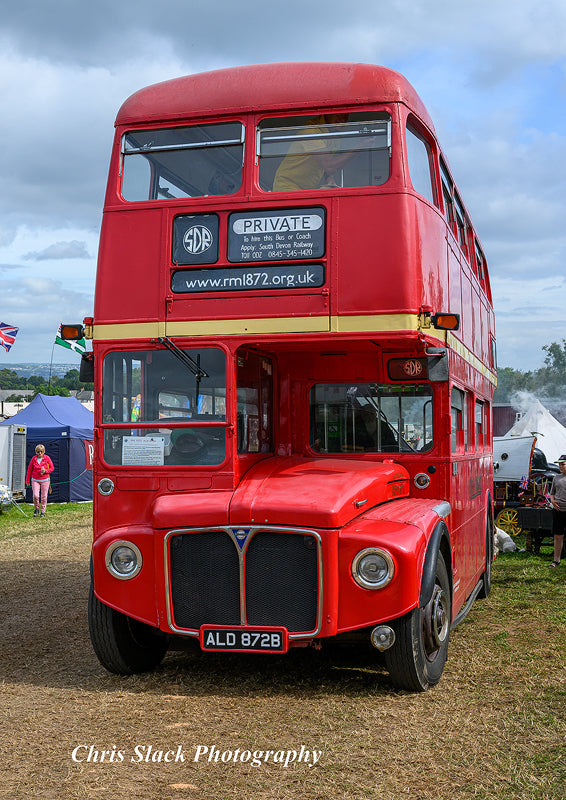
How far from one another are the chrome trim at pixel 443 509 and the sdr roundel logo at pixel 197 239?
262cm

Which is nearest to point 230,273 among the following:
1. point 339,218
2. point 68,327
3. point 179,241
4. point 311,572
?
point 179,241

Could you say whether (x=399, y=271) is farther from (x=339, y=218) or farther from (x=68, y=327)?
(x=68, y=327)

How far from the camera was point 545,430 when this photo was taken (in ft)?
108

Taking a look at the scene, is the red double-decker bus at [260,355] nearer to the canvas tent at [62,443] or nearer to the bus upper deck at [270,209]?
the bus upper deck at [270,209]

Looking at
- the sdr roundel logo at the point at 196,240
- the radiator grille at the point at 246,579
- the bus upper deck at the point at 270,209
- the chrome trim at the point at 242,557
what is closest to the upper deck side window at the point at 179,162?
the bus upper deck at the point at 270,209

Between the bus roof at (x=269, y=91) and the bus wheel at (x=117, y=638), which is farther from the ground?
the bus roof at (x=269, y=91)

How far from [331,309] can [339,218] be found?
67cm

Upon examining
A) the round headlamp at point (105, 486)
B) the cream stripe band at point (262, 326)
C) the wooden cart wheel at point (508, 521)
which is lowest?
the wooden cart wheel at point (508, 521)

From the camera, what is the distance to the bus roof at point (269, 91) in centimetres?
675

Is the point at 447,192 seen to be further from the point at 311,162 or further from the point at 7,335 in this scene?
the point at 7,335

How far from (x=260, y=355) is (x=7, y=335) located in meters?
21.7

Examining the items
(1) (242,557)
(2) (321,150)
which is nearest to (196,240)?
(2) (321,150)

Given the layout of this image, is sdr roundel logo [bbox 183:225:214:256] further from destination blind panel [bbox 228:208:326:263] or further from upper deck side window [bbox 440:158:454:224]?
upper deck side window [bbox 440:158:454:224]

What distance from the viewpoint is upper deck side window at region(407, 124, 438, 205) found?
683cm
